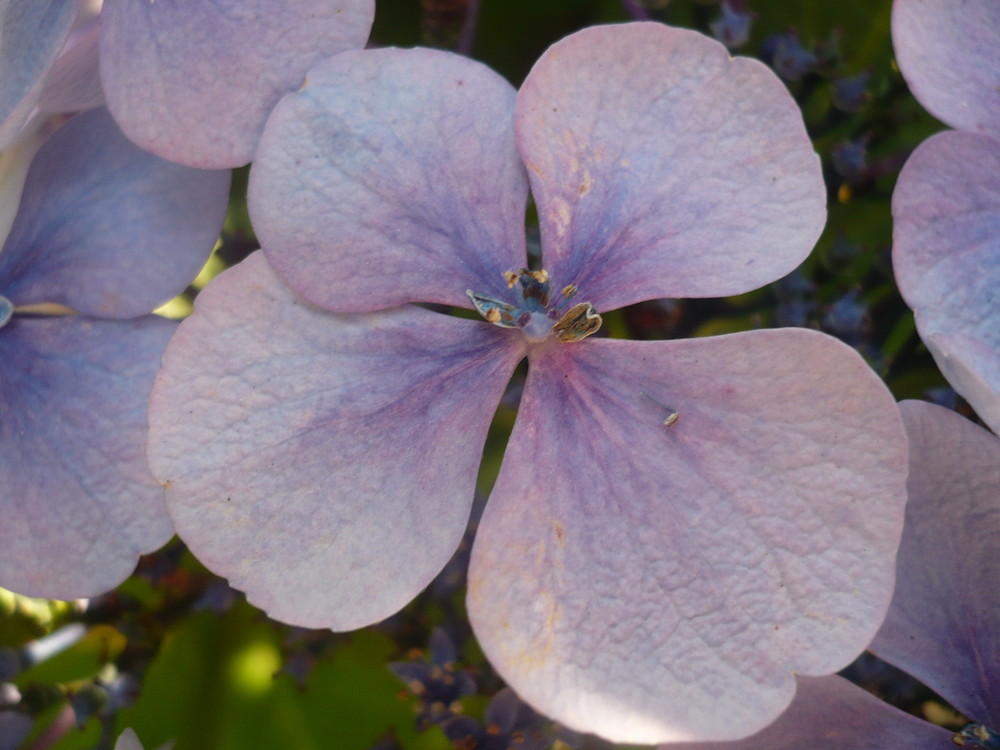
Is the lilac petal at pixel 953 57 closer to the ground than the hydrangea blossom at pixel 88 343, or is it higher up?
higher up

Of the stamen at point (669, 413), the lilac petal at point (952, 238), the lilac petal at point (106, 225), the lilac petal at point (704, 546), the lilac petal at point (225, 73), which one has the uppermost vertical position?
the lilac petal at point (225, 73)

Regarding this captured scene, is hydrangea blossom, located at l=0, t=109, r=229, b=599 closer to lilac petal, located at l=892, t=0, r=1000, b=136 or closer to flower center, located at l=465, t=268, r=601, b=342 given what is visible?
flower center, located at l=465, t=268, r=601, b=342

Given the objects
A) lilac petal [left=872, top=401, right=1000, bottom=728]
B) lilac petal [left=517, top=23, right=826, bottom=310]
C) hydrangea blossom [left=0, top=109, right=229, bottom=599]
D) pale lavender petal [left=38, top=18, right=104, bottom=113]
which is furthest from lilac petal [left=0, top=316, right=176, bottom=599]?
lilac petal [left=872, top=401, right=1000, bottom=728]

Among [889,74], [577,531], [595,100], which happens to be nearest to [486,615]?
[577,531]

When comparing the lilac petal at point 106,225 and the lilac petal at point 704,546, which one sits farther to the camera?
the lilac petal at point 106,225

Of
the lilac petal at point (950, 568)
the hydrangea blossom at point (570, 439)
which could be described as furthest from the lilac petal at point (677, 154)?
the lilac petal at point (950, 568)

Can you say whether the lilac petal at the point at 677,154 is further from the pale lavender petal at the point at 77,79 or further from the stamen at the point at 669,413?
the pale lavender petal at the point at 77,79
